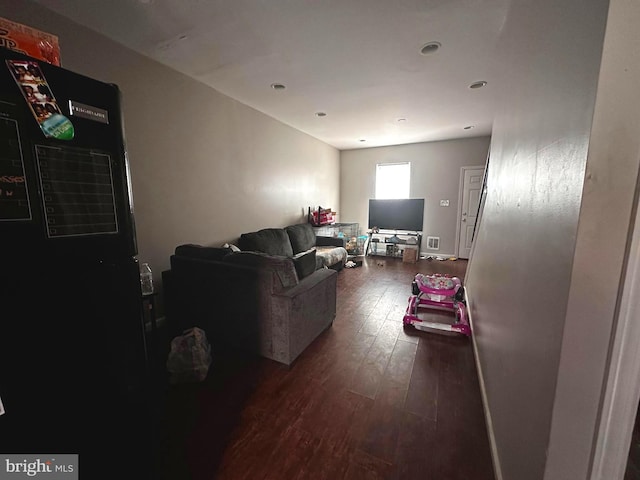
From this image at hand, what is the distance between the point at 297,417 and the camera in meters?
1.55

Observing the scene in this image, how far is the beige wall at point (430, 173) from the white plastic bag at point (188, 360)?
5220mm

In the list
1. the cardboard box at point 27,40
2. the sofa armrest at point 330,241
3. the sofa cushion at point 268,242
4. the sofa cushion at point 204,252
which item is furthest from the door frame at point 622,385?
the sofa armrest at point 330,241

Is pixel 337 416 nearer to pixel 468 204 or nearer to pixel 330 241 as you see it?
pixel 330 241

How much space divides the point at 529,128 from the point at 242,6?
6.54 ft

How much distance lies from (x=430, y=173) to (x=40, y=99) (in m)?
6.14

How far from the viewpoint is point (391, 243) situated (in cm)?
591

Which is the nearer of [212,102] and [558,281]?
[558,281]

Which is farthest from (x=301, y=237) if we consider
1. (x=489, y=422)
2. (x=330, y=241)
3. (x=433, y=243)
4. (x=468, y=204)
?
(x=468, y=204)

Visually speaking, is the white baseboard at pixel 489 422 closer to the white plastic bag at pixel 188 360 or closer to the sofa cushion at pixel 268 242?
the white plastic bag at pixel 188 360

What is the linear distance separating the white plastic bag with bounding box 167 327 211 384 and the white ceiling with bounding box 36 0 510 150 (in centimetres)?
239

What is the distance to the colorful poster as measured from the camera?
543mm

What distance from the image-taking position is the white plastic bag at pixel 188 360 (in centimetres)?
184

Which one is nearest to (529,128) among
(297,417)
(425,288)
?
(425,288)

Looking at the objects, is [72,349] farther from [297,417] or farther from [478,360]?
[478,360]
